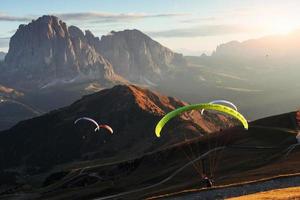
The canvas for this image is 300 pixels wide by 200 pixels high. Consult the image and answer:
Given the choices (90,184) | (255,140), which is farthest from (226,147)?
(90,184)

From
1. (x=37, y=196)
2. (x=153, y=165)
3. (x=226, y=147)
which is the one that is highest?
(x=226, y=147)

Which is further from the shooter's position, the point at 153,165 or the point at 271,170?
the point at 153,165

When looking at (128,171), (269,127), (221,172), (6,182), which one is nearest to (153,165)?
(128,171)

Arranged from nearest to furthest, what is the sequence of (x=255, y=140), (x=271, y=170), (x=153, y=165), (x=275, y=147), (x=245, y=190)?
(x=245, y=190), (x=271, y=170), (x=275, y=147), (x=255, y=140), (x=153, y=165)

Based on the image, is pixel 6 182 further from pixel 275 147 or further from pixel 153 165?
pixel 275 147

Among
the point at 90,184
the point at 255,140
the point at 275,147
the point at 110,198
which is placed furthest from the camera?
the point at 90,184

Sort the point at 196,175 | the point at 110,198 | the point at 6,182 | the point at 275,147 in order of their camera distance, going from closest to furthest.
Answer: the point at 110,198 < the point at 196,175 < the point at 275,147 < the point at 6,182

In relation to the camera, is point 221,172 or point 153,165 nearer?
point 221,172

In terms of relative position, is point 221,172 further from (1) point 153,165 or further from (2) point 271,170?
(1) point 153,165

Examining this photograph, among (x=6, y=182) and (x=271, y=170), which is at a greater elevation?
(x=271, y=170)
